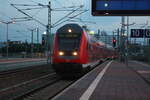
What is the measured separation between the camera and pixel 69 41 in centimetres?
2270

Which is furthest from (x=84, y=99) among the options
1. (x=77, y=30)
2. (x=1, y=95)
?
(x=77, y=30)

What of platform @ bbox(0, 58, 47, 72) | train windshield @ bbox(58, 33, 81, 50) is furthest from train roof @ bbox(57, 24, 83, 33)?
platform @ bbox(0, 58, 47, 72)

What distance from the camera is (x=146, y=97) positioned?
13320mm

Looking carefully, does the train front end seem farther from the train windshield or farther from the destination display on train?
the destination display on train

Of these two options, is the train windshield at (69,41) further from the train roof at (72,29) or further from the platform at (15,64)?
the platform at (15,64)

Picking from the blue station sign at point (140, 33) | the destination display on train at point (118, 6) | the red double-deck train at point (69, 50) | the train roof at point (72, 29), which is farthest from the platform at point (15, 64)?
the destination display on train at point (118, 6)

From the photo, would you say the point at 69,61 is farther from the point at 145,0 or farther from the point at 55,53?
the point at 145,0

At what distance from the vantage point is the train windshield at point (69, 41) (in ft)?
73.6

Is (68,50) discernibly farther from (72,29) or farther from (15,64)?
(15,64)

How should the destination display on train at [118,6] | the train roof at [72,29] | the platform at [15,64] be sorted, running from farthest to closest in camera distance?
the platform at [15,64] → the train roof at [72,29] → the destination display on train at [118,6]

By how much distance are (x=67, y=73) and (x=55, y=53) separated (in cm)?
150

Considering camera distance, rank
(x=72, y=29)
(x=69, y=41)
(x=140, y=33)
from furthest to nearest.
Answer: (x=140, y=33) < (x=72, y=29) < (x=69, y=41)

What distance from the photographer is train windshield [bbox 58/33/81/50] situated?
22438mm

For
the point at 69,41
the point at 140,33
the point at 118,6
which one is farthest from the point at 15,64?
the point at 118,6
